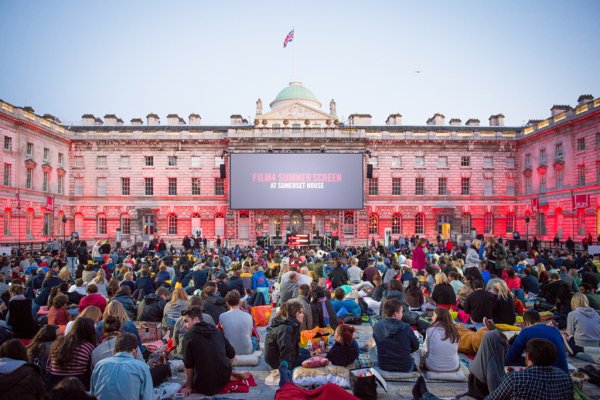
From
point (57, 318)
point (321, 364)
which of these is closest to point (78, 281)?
point (57, 318)

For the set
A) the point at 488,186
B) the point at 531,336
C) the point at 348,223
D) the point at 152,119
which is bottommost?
the point at 531,336

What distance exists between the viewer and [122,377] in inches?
191

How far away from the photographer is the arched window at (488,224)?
42.7m

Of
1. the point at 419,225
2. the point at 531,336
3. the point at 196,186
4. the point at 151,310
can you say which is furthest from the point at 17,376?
the point at 419,225

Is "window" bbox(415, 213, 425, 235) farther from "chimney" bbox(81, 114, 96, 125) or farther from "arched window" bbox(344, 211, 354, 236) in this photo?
"chimney" bbox(81, 114, 96, 125)

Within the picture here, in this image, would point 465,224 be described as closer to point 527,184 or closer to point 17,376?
point 527,184

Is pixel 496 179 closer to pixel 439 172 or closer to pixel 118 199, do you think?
pixel 439 172

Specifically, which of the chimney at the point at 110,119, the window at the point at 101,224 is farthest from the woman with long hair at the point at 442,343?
the chimney at the point at 110,119

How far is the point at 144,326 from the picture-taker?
28.9 feet

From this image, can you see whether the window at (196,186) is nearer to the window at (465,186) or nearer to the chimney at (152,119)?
the chimney at (152,119)

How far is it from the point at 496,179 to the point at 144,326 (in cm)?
4088

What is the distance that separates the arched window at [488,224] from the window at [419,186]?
6.69 m

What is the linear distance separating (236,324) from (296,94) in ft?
141

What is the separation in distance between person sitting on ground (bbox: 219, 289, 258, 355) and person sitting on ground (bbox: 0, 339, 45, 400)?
3438mm
